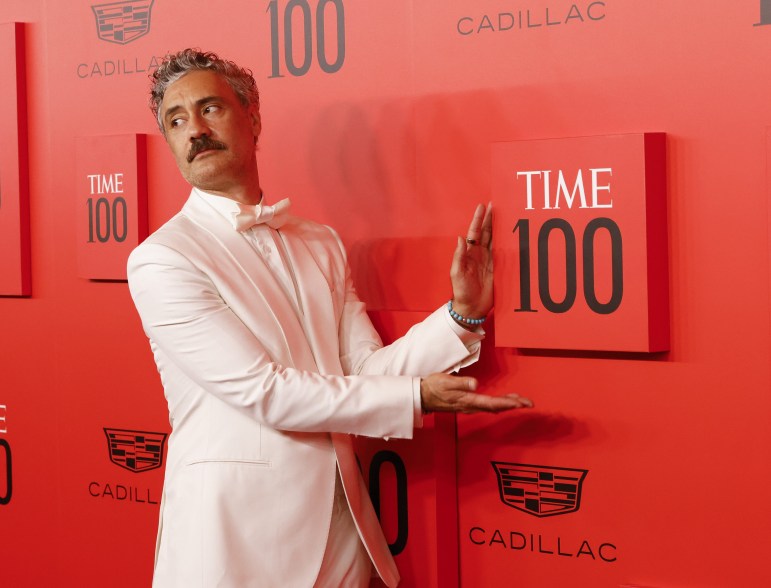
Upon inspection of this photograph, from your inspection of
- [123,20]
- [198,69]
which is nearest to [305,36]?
[198,69]

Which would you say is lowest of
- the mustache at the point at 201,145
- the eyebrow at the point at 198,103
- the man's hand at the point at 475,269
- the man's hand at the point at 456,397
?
the man's hand at the point at 456,397

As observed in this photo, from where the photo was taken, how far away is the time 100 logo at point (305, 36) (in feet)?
7.31

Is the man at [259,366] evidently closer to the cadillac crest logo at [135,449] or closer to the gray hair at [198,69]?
the gray hair at [198,69]

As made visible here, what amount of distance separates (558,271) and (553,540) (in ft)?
1.71

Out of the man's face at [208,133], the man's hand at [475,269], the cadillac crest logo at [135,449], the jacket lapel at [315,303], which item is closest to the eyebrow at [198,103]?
the man's face at [208,133]

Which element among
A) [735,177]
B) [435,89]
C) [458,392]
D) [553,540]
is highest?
[435,89]

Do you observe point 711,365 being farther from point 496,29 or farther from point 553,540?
point 496,29

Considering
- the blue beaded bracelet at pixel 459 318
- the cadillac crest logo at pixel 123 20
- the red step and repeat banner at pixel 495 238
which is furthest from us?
the cadillac crest logo at pixel 123 20

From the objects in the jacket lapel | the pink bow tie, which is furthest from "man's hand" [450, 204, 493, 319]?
the pink bow tie

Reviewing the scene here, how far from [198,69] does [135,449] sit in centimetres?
100

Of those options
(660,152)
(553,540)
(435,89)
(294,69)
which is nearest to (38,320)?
(294,69)

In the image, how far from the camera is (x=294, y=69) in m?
2.29

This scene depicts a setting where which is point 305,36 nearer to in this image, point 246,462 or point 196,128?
point 196,128

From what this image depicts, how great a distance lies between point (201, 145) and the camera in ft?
6.36
